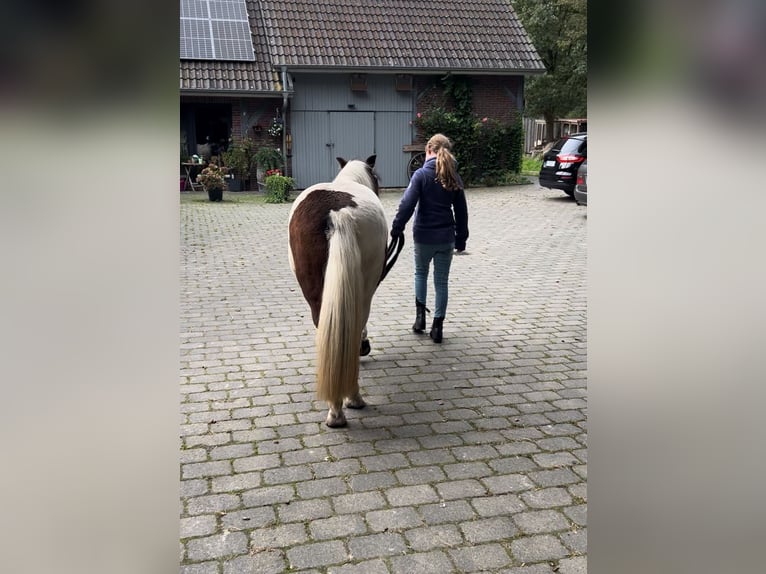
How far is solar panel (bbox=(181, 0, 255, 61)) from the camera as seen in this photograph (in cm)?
1988

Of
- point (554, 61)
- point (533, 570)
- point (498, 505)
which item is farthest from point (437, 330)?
point (554, 61)

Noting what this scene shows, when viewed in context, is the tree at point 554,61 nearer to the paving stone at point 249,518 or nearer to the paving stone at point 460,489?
the paving stone at point 460,489

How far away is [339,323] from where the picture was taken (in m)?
4.11

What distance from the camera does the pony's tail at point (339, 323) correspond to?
4.11m

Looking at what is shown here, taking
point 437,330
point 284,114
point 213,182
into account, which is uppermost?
point 284,114

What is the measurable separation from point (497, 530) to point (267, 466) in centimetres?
144

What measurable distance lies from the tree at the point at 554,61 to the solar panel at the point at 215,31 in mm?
18304

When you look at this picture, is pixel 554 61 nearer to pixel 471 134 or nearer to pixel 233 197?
pixel 471 134

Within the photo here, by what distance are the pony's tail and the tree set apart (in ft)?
105

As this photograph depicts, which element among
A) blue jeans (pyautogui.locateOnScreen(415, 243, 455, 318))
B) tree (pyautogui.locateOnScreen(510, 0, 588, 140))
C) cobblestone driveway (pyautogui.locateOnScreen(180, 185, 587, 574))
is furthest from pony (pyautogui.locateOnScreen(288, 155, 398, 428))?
tree (pyautogui.locateOnScreen(510, 0, 588, 140))

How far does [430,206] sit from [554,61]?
33171 millimetres

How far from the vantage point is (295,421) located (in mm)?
4617
